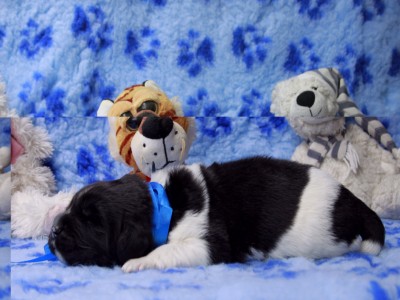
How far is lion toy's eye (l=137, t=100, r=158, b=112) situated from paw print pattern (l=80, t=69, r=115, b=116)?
444mm

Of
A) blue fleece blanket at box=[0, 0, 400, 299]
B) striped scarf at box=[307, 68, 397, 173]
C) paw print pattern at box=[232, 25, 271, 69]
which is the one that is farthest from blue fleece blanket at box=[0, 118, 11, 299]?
paw print pattern at box=[232, 25, 271, 69]

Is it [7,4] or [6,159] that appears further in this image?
[7,4]

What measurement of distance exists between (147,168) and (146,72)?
27.6 inches

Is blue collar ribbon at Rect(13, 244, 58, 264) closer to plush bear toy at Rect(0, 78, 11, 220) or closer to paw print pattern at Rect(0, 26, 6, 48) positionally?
plush bear toy at Rect(0, 78, 11, 220)

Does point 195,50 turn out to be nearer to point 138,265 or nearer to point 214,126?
point 214,126

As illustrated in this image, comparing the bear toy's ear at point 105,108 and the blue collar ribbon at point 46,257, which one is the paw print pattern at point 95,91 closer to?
the bear toy's ear at point 105,108

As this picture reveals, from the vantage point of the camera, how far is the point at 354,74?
5.88 ft

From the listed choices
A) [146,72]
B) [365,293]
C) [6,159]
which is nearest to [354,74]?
[146,72]

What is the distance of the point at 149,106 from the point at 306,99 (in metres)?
0.41

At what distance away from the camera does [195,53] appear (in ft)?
5.83

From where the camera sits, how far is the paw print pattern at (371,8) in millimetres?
1790

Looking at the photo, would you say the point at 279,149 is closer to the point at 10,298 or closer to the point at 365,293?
the point at 365,293

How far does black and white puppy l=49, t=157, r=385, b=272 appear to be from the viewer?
1.03 meters

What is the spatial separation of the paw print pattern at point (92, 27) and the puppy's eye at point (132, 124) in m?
0.70
